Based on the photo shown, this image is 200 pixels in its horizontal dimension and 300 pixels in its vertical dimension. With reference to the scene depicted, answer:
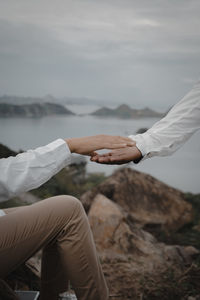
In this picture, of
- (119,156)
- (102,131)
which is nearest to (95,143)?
(119,156)

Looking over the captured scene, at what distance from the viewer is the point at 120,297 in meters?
2.03

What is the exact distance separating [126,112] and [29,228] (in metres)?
3.81

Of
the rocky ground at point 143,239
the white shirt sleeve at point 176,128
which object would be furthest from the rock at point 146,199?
the white shirt sleeve at point 176,128

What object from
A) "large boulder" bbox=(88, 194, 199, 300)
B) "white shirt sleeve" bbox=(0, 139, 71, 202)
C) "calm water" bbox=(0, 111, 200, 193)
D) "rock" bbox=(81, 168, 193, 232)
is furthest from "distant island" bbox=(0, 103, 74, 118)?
"white shirt sleeve" bbox=(0, 139, 71, 202)

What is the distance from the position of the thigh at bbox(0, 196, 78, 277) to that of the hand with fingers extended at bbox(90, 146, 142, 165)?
1.34ft

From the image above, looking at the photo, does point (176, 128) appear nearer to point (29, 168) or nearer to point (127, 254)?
point (29, 168)

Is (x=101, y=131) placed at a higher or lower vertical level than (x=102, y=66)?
lower

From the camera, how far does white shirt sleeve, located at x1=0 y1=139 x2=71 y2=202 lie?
3.86 ft

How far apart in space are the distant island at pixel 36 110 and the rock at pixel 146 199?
161 centimetres

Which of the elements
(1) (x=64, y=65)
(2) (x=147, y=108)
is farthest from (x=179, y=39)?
(1) (x=64, y=65)

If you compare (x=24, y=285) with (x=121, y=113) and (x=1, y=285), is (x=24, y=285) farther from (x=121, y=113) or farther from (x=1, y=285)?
(x=121, y=113)

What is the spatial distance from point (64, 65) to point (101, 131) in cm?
99

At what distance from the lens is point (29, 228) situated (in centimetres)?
124

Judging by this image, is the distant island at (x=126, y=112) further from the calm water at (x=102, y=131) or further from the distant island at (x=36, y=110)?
the distant island at (x=36, y=110)
